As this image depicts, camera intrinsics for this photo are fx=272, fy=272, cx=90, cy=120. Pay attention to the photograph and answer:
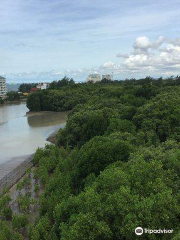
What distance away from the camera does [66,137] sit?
3039 centimetres

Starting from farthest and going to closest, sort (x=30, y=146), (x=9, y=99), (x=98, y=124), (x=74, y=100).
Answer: (x=9, y=99), (x=74, y=100), (x=30, y=146), (x=98, y=124)

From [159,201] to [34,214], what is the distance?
9432mm

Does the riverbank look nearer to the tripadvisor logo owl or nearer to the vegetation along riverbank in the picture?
the vegetation along riverbank

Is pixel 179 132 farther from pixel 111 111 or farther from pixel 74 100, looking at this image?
pixel 74 100

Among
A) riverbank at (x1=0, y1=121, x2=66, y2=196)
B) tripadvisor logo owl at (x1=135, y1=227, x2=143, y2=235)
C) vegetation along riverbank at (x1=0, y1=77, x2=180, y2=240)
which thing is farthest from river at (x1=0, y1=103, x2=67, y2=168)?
tripadvisor logo owl at (x1=135, y1=227, x2=143, y2=235)

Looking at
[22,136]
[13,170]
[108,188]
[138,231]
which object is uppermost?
[108,188]

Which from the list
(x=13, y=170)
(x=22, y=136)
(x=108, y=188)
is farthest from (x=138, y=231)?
(x=22, y=136)

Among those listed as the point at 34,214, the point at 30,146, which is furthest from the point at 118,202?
the point at 30,146

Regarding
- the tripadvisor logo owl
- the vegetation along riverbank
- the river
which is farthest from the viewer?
the river

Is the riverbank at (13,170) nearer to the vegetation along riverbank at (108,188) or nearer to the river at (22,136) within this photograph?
the river at (22,136)

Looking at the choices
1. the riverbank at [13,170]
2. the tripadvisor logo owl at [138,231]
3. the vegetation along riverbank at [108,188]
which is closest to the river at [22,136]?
the riverbank at [13,170]

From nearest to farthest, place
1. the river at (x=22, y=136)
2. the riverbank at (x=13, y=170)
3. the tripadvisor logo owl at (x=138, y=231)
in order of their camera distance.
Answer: the tripadvisor logo owl at (x=138, y=231)
the riverbank at (x=13, y=170)
the river at (x=22, y=136)

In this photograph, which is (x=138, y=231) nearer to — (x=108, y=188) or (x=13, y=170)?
(x=108, y=188)

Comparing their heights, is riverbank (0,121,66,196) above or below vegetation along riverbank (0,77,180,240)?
below
